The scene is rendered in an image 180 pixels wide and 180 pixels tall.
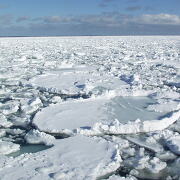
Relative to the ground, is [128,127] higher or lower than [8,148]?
higher

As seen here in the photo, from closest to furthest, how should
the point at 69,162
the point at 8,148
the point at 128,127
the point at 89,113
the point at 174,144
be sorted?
the point at 69,162 < the point at 8,148 < the point at 174,144 < the point at 128,127 < the point at 89,113

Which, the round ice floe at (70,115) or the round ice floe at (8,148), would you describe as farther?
the round ice floe at (70,115)

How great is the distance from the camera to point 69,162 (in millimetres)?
3947

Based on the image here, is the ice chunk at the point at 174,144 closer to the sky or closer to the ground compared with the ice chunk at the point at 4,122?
closer to the sky

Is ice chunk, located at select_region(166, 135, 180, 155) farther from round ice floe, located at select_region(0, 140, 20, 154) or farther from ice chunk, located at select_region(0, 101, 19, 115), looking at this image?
ice chunk, located at select_region(0, 101, 19, 115)

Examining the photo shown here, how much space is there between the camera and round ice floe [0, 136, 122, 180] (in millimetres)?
3646

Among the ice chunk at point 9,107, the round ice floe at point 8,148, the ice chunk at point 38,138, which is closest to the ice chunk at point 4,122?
the ice chunk at point 9,107

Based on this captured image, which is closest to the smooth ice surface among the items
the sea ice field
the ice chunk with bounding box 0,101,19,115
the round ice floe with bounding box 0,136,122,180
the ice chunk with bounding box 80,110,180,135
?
the sea ice field

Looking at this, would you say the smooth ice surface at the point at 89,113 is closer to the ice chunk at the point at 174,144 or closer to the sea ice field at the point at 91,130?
the sea ice field at the point at 91,130

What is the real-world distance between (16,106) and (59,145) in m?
2.27

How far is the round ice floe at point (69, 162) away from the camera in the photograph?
365 cm

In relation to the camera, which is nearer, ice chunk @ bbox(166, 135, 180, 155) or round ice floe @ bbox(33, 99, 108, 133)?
ice chunk @ bbox(166, 135, 180, 155)

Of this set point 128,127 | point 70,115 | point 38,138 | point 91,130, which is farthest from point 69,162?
point 70,115

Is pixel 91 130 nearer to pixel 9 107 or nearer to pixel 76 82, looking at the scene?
pixel 9 107
